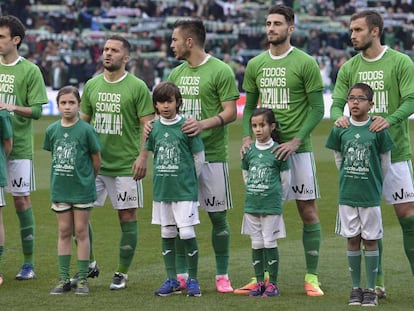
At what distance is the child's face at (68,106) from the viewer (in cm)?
862

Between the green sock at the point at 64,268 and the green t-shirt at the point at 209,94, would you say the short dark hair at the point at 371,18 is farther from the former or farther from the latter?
the green sock at the point at 64,268

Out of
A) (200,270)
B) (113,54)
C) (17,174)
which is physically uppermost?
(113,54)

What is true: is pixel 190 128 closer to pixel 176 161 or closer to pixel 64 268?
pixel 176 161

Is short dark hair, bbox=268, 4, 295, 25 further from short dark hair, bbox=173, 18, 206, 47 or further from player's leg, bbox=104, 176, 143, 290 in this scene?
player's leg, bbox=104, 176, 143, 290

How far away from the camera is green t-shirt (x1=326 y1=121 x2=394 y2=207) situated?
8070mm

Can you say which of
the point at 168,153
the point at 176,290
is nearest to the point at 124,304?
the point at 176,290

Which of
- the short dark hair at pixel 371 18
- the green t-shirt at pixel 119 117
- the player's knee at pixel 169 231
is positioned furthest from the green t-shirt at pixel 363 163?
the green t-shirt at pixel 119 117

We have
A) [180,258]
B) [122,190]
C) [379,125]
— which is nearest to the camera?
[379,125]

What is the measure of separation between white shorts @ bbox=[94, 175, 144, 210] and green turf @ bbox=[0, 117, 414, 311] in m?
0.71

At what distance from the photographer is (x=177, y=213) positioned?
849 centimetres

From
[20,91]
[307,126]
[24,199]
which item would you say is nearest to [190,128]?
[307,126]

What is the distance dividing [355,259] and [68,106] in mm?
2639

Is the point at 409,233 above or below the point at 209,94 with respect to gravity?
below

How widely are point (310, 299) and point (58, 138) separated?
8.03 ft
